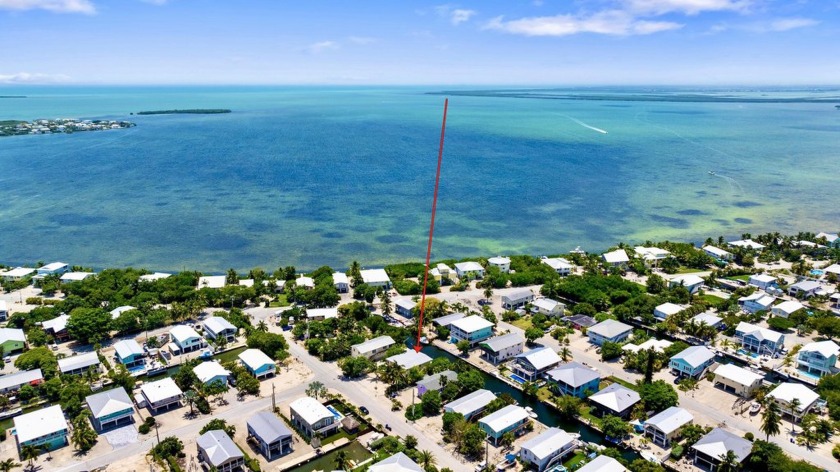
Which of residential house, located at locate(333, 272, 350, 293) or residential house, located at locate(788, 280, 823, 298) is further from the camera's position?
residential house, located at locate(333, 272, 350, 293)

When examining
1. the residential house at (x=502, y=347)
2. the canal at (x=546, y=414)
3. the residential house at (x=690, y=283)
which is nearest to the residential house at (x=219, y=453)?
the canal at (x=546, y=414)

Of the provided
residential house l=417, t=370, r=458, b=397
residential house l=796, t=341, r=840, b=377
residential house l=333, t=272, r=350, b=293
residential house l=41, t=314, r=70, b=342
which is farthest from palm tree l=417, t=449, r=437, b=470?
residential house l=41, t=314, r=70, b=342

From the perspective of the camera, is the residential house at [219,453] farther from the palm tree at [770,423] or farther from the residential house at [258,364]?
the palm tree at [770,423]

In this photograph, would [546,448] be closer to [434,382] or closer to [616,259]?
[434,382]

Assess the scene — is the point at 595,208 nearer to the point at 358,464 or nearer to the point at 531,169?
the point at 531,169

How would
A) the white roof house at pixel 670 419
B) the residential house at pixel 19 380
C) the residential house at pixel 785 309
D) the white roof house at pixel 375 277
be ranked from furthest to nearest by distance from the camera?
the white roof house at pixel 375 277 < the residential house at pixel 785 309 < the residential house at pixel 19 380 < the white roof house at pixel 670 419

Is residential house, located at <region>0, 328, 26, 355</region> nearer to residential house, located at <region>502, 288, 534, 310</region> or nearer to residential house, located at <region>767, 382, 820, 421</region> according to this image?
residential house, located at <region>502, 288, 534, 310</region>

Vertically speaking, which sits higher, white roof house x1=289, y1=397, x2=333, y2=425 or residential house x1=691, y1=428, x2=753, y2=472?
residential house x1=691, y1=428, x2=753, y2=472
